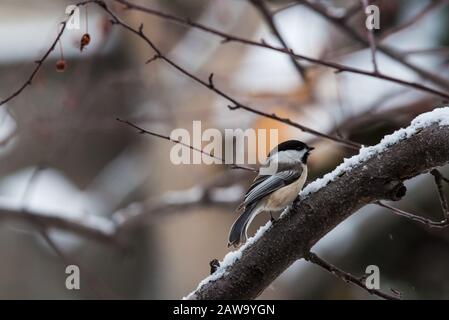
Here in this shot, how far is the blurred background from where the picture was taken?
12.0 ft

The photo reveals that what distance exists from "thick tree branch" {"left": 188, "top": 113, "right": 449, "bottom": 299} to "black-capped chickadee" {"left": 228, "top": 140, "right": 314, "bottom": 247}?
0.23 ft

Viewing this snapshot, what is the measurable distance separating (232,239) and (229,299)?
0.53 feet

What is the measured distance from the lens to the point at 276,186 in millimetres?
1756

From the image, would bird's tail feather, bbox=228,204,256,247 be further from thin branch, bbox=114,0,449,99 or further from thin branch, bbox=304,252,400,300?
thin branch, bbox=114,0,449,99

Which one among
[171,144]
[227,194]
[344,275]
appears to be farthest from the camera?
[171,144]

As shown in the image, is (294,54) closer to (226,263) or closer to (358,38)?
(226,263)

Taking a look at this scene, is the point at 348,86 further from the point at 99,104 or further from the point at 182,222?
the point at 99,104

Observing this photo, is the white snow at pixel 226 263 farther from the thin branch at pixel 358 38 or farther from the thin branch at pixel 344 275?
the thin branch at pixel 358 38

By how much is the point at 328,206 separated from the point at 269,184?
0.77 ft

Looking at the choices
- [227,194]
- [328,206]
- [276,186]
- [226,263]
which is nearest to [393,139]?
[328,206]

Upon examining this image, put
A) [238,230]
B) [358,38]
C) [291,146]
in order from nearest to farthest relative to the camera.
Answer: [238,230] → [291,146] → [358,38]

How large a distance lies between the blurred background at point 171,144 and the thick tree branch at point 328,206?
1.25 meters

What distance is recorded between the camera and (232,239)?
166 centimetres
